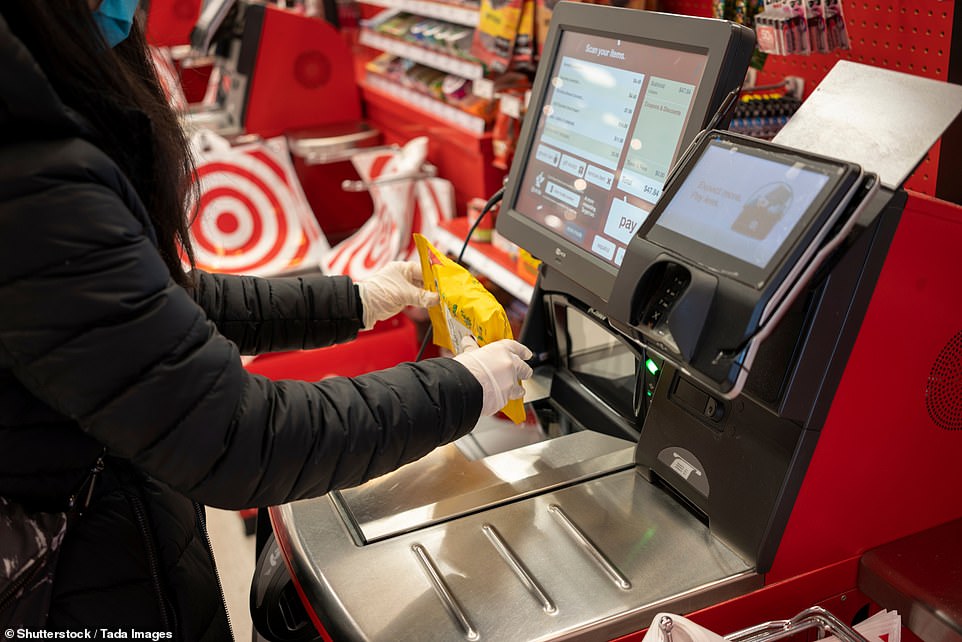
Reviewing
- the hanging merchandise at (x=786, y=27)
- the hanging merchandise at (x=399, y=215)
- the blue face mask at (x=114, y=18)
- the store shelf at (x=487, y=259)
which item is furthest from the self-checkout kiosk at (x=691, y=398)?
the hanging merchandise at (x=399, y=215)

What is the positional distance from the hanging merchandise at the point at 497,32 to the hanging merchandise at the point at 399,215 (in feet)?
1.92

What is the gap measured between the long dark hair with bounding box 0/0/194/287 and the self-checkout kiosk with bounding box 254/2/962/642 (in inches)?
19.1

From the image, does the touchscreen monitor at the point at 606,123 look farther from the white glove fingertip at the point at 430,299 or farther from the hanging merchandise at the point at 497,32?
the hanging merchandise at the point at 497,32

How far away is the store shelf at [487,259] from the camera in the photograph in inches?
90.7

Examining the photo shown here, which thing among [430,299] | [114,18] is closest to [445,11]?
[430,299]

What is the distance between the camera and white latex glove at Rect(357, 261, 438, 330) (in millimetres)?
1551

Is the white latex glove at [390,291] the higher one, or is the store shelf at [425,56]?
the store shelf at [425,56]

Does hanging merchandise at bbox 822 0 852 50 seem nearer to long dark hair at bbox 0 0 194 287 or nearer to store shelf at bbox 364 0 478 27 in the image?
long dark hair at bbox 0 0 194 287

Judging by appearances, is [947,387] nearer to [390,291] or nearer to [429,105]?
[390,291]

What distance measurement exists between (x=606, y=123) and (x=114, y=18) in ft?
2.33

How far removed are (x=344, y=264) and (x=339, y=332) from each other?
5.57ft

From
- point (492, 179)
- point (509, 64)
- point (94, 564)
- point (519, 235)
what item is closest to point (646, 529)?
point (519, 235)

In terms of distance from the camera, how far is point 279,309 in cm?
144

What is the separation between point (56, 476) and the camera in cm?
101
